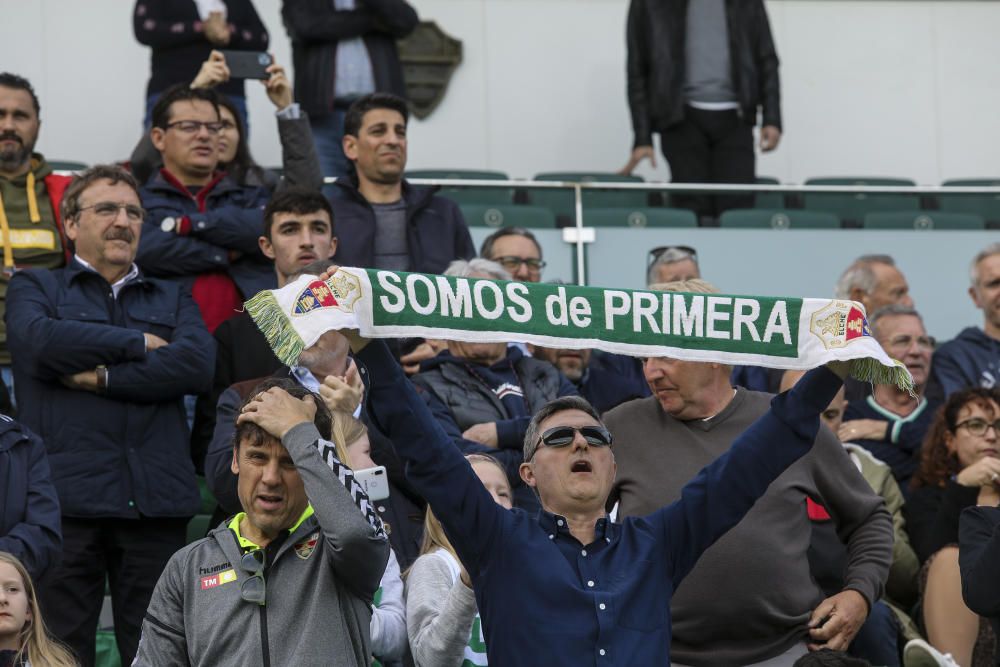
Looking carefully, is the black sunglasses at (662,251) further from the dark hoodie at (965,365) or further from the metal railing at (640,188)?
the dark hoodie at (965,365)

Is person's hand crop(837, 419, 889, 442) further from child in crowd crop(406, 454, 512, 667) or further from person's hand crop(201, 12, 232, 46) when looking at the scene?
person's hand crop(201, 12, 232, 46)

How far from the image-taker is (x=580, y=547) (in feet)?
13.6

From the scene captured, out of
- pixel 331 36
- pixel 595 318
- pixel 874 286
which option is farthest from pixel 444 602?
pixel 331 36

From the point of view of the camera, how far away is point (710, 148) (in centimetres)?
972

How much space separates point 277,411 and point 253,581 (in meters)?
0.44

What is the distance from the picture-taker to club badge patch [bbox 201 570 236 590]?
4145 millimetres

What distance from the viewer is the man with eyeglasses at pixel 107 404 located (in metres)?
5.43

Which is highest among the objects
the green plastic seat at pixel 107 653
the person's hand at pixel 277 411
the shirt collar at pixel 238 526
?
the person's hand at pixel 277 411

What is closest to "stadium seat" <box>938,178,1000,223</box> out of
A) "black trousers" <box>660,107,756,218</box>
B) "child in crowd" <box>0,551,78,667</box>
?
"black trousers" <box>660,107,756,218</box>

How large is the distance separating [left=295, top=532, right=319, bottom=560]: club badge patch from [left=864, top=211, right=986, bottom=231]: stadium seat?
5.73m

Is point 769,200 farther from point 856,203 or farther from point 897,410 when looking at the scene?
point 897,410

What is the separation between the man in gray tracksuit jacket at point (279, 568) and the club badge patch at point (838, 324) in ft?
3.99

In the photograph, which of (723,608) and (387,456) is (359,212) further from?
(723,608)

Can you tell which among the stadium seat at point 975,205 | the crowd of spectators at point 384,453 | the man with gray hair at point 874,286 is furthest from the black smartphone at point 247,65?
the stadium seat at point 975,205
